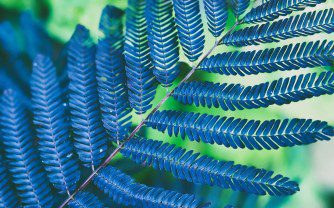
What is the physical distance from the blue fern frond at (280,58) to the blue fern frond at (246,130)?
0.13 meters

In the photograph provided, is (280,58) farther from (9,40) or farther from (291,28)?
(9,40)

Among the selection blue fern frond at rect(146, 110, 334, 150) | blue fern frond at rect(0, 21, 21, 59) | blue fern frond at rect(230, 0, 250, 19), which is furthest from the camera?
blue fern frond at rect(0, 21, 21, 59)

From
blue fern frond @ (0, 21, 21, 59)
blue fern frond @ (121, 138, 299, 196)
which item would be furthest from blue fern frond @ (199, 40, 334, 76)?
blue fern frond @ (0, 21, 21, 59)

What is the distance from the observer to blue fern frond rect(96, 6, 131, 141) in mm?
909

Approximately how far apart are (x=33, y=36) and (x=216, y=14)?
67 centimetres

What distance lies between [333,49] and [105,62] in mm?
543

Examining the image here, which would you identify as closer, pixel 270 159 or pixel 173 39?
pixel 173 39

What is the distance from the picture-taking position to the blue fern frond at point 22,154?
0.88 metres

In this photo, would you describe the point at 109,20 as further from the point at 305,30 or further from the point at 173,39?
the point at 305,30

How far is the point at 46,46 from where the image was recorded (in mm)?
1277

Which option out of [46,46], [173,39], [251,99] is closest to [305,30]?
[251,99]

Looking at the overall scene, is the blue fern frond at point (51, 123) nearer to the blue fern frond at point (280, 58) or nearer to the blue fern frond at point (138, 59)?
the blue fern frond at point (138, 59)

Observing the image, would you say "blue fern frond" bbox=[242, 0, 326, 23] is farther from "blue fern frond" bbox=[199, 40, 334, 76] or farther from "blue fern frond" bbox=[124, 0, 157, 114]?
"blue fern frond" bbox=[124, 0, 157, 114]

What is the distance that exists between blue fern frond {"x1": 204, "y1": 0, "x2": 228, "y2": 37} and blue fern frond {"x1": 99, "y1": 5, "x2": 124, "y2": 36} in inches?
8.9
